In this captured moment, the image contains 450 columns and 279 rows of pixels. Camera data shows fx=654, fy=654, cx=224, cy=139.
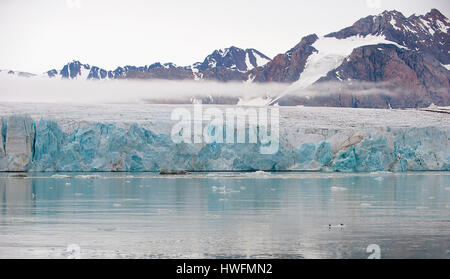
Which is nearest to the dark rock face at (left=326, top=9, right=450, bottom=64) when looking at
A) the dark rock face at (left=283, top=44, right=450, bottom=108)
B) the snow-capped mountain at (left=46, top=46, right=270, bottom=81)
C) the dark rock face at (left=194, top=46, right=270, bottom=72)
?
the dark rock face at (left=283, top=44, right=450, bottom=108)

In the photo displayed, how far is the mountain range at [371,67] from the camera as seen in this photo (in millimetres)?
87188

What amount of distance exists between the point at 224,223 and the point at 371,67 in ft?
271

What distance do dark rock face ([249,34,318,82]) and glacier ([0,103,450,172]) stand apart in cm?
7179

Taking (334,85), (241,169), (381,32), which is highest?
(381,32)

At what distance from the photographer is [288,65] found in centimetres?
10450

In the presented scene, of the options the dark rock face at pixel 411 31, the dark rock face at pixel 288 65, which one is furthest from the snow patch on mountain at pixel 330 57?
the dark rock face at pixel 288 65

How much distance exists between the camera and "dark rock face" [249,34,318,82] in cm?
9988

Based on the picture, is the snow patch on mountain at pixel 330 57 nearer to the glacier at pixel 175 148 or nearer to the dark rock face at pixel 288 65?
the dark rock face at pixel 288 65

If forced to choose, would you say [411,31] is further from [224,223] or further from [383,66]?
[224,223]

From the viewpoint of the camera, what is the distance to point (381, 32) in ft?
305

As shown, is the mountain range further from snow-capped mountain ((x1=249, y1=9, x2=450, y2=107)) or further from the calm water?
the calm water

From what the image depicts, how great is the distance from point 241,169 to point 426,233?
18.1 m
